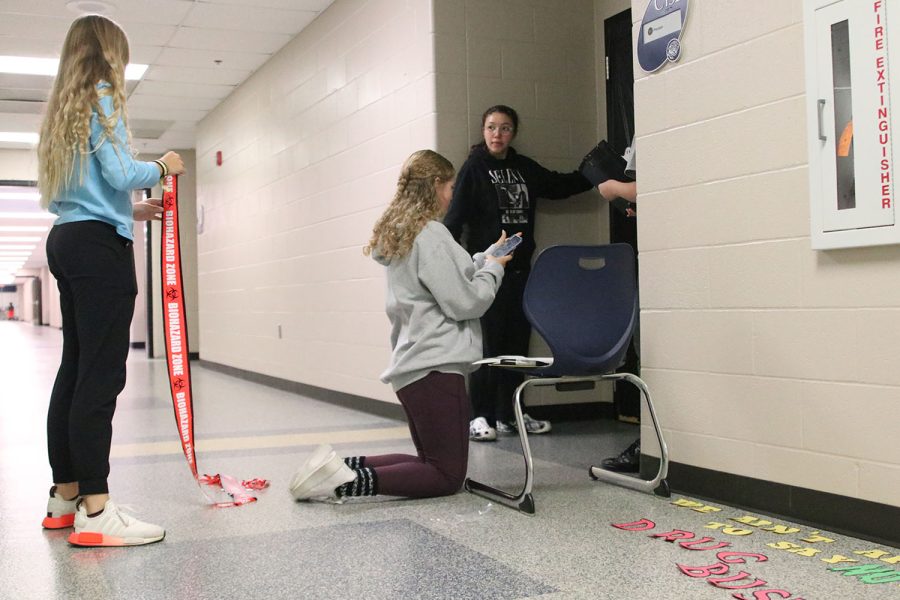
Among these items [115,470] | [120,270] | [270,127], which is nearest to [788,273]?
[120,270]

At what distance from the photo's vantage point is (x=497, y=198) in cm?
405

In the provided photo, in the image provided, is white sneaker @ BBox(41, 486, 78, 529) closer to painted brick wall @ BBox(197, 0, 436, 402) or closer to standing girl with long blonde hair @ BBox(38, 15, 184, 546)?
standing girl with long blonde hair @ BBox(38, 15, 184, 546)

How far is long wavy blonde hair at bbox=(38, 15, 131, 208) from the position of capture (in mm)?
2195

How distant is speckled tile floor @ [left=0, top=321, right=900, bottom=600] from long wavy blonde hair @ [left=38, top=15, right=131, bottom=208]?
3.18 ft

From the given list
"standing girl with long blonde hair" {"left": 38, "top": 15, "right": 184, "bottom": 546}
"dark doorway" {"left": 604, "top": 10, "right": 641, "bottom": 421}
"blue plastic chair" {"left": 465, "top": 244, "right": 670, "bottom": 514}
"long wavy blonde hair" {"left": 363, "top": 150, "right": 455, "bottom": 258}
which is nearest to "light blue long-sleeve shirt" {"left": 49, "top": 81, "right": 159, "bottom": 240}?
"standing girl with long blonde hair" {"left": 38, "top": 15, "right": 184, "bottom": 546}

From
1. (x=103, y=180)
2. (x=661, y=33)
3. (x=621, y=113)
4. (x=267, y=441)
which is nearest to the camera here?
(x=103, y=180)

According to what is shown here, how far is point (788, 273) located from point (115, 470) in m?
2.50

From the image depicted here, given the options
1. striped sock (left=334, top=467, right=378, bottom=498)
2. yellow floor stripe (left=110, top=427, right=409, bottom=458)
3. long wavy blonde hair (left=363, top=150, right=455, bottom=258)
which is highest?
long wavy blonde hair (left=363, top=150, right=455, bottom=258)

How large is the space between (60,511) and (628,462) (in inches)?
71.9

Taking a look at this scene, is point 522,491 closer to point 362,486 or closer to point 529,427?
point 362,486

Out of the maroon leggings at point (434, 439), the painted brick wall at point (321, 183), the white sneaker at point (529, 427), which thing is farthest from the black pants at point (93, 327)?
the painted brick wall at point (321, 183)

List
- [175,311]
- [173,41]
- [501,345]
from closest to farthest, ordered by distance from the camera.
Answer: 1. [175,311]
2. [501,345]
3. [173,41]

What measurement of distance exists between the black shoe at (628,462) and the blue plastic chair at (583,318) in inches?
9.0

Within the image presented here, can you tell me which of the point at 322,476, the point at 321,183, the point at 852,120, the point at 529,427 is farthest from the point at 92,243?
the point at 321,183
